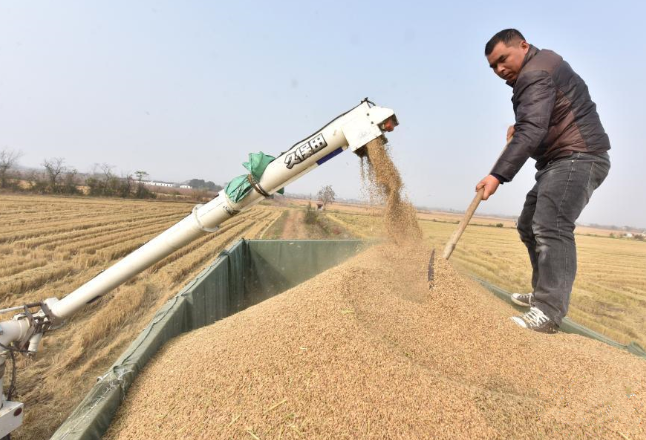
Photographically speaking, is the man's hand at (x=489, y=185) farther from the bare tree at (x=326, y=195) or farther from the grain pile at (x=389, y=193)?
the bare tree at (x=326, y=195)

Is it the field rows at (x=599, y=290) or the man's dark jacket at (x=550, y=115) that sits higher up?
the man's dark jacket at (x=550, y=115)

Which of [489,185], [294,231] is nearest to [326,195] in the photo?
[294,231]

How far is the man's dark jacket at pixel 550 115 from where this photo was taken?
1.69 meters

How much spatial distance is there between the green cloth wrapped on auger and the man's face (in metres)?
1.48

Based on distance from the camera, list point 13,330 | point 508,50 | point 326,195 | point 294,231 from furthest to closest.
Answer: point 326,195, point 294,231, point 508,50, point 13,330

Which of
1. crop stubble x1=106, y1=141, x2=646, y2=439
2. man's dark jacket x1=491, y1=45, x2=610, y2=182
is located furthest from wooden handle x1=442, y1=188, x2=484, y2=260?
crop stubble x1=106, y1=141, x2=646, y2=439

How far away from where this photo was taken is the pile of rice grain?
1037 mm

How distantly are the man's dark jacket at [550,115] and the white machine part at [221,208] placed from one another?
2.22 ft

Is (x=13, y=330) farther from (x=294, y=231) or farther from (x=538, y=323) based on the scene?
(x=294, y=231)

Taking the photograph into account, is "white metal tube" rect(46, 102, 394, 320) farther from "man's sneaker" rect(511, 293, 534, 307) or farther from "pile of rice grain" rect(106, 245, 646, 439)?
"man's sneaker" rect(511, 293, 534, 307)

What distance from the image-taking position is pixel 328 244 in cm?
401

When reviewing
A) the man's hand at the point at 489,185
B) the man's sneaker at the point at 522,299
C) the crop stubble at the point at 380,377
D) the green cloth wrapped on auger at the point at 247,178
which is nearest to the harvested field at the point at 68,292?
the crop stubble at the point at 380,377

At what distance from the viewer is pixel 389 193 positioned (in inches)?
83.7

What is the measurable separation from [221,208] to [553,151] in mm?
2027
